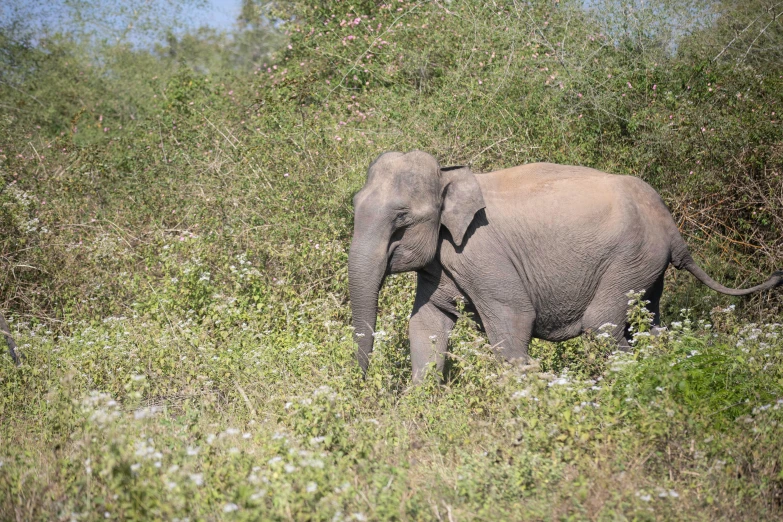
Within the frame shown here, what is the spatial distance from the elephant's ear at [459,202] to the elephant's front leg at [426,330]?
26.0 inches

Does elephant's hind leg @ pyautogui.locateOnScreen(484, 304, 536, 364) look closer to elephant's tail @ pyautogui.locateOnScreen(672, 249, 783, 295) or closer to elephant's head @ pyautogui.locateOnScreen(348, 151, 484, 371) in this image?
elephant's head @ pyautogui.locateOnScreen(348, 151, 484, 371)

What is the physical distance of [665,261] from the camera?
6207 millimetres

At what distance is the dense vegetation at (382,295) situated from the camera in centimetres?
416

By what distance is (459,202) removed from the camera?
5914 mm

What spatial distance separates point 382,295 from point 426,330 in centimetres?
185

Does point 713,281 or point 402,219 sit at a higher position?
point 402,219

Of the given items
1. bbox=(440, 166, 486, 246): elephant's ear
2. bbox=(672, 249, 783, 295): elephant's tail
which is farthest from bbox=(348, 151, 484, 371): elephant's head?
bbox=(672, 249, 783, 295): elephant's tail

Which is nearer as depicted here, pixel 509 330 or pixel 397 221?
pixel 397 221

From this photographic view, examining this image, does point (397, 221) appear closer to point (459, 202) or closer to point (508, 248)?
point (459, 202)

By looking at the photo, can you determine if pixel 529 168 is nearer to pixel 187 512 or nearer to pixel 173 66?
pixel 187 512

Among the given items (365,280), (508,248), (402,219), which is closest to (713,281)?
(508,248)

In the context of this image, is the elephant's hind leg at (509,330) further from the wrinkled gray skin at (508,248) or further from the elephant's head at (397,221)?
the elephant's head at (397,221)

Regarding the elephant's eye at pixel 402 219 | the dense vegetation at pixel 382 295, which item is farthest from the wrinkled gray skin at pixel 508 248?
the dense vegetation at pixel 382 295

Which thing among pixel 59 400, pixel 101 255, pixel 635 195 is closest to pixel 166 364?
pixel 59 400
